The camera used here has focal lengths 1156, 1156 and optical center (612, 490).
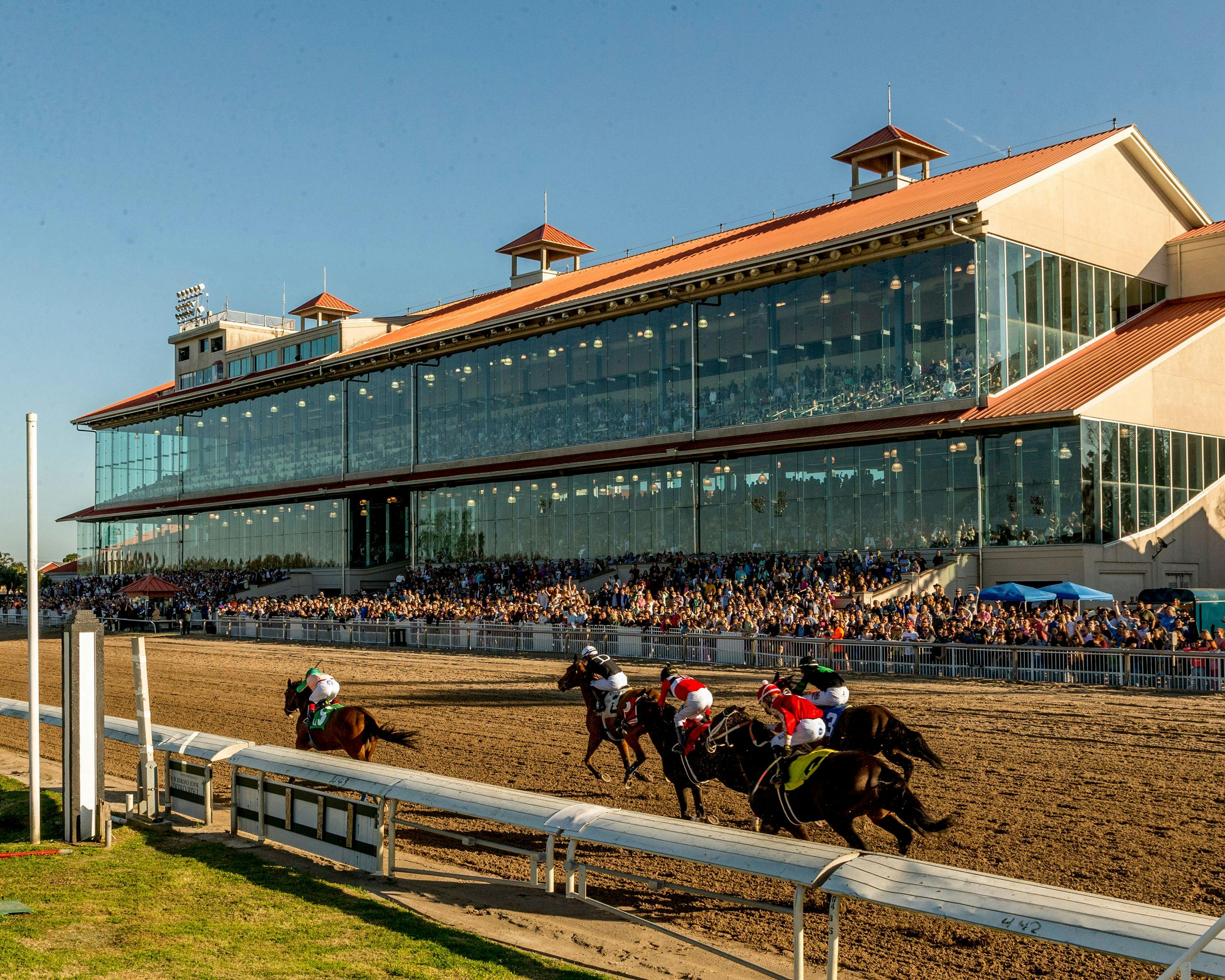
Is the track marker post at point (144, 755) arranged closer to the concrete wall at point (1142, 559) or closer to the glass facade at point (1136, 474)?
the concrete wall at point (1142, 559)

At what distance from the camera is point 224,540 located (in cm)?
6222

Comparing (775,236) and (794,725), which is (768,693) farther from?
(775,236)

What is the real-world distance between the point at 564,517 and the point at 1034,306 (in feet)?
60.8

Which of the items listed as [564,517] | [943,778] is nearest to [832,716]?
[943,778]

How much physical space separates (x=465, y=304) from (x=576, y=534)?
1774cm

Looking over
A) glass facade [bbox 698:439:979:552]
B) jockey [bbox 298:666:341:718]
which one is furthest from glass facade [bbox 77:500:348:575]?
jockey [bbox 298:666:341:718]

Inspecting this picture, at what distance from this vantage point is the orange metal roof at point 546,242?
176ft

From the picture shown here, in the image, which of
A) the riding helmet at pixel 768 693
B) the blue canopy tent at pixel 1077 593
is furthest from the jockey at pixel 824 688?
the blue canopy tent at pixel 1077 593

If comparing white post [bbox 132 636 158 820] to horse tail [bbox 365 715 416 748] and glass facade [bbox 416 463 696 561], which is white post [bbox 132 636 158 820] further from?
glass facade [bbox 416 463 696 561]

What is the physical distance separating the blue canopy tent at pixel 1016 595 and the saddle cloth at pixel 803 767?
56.5 ft

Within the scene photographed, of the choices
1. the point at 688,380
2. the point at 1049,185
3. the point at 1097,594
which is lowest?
the point at 1097,594

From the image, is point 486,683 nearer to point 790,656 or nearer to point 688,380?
point 790,656

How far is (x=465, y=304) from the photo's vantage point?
55.9 m

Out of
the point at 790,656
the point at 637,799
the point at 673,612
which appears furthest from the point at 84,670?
the point at 673,612
